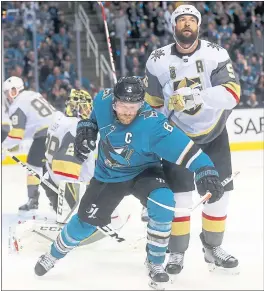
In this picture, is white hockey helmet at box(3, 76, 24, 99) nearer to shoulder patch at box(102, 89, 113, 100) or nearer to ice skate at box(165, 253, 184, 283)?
shoulder patch at box(102, 89, 113, 100)

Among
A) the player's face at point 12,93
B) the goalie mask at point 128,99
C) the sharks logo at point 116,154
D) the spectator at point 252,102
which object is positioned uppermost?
the spectator at point 252,102

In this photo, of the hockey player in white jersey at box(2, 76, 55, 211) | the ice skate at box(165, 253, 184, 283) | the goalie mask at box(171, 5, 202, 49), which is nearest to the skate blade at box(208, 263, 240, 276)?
the ice skate at box(165, 253, 184, 283)

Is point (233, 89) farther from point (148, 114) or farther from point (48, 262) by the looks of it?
point (48, 262)

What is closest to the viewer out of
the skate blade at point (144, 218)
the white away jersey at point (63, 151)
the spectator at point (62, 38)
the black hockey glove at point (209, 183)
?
the black hockey glove at point (209, 183)

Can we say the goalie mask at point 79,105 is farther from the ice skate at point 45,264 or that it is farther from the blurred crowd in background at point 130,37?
the blurred crowd in background at point 130,37

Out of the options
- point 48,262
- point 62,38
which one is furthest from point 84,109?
point 62,38

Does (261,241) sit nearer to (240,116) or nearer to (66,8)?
(240,116)

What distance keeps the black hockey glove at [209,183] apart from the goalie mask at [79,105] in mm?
1360

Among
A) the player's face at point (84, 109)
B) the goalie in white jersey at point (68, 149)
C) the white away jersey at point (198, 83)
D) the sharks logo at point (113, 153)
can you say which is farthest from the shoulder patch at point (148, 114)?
the player's face at point (84, 109)

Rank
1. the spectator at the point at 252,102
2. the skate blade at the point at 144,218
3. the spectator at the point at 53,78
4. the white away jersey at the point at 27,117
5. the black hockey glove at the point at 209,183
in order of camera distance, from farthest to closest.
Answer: the spectator at the point at 53,78 → the spectator at the point at 252,102 → the white away jersey at the point at 27,117 → the skate blade at the point at 144,218 → the black hockey glove at the point at 209,183

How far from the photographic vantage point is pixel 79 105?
4.37 m

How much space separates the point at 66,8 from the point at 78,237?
6.83 meters

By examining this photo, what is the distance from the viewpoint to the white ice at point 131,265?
11.3ft

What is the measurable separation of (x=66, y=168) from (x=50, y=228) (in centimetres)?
41
